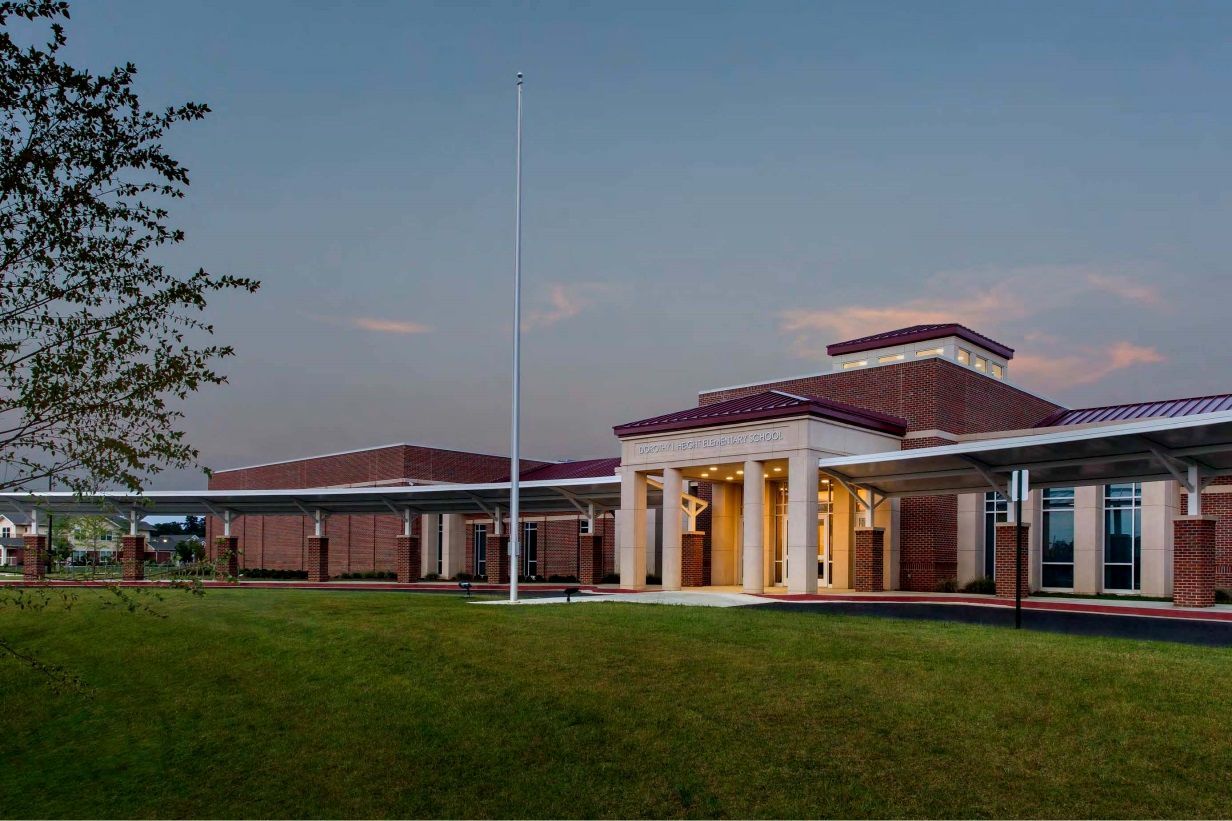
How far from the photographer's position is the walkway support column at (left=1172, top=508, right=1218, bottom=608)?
24.6 m

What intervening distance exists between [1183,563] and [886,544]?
458 inches

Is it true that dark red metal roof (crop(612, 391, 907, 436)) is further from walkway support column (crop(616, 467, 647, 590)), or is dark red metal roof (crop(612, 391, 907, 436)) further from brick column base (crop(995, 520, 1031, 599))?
brick column base (crop(995, 520, 1031, 599))

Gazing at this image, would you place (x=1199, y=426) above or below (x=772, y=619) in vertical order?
above

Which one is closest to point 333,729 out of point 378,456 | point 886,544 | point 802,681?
point 802,681

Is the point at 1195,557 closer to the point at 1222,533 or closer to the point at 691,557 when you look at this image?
the point at 1222,533

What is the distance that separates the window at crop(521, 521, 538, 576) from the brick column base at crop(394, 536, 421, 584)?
8885mm

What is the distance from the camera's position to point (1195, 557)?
81.1ft

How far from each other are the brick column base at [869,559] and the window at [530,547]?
24655 mm

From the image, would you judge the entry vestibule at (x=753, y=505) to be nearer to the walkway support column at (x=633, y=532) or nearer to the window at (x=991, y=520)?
the walkway support column at (x=633, y=532)

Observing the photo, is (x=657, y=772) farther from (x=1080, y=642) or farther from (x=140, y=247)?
(x=1080, y=642)

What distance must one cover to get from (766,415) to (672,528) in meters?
5.45

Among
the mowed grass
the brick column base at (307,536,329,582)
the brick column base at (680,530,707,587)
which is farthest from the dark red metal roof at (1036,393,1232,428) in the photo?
the brick column base at (307,536,329,582)

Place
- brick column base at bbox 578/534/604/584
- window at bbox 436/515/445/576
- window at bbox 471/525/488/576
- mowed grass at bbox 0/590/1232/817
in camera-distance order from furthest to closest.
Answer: window at bbox 436/515/445/576 → window at bbox 471/525/488/576 → brick column base at bbox 578/534/604/584 → mowed grass at bbox 0/590/1232/817

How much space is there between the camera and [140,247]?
902cm
